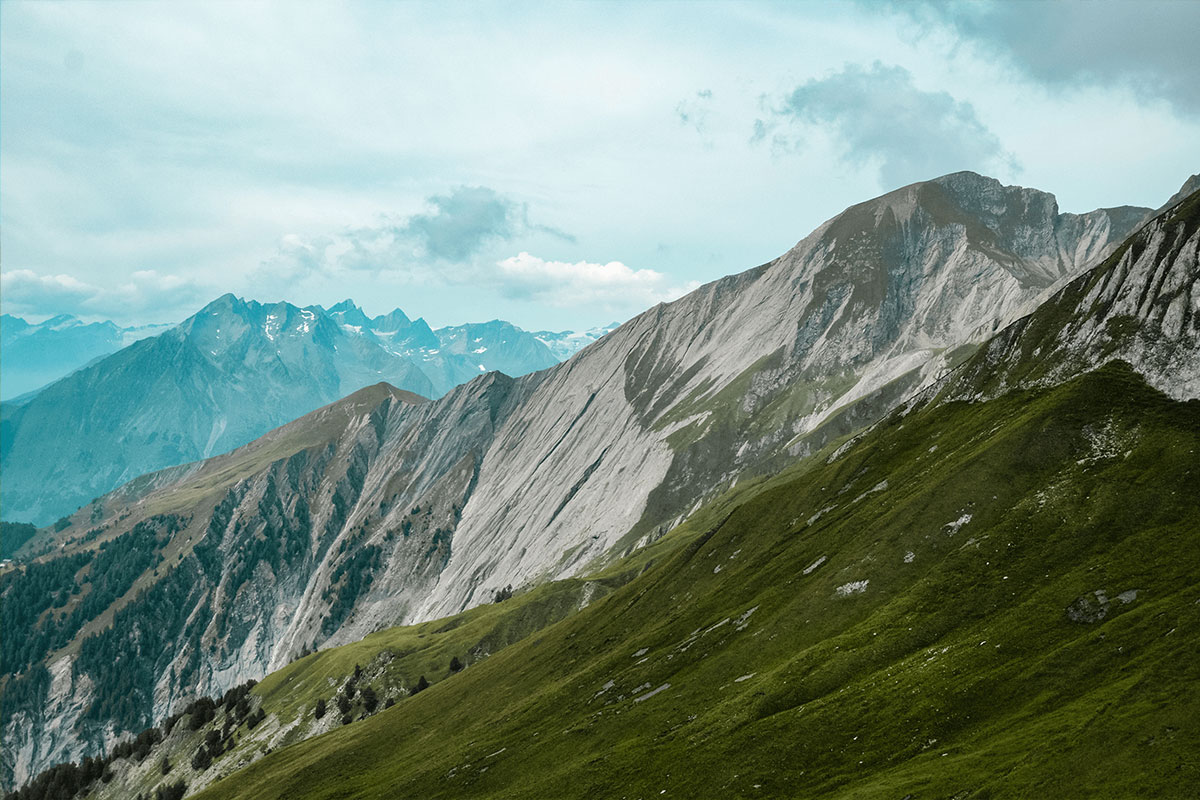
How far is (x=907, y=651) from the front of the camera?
60.3 metres

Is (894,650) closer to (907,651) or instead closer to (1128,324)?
(907,651)

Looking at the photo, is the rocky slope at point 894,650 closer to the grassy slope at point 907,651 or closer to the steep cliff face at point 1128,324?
the grassy slope at point 907,651

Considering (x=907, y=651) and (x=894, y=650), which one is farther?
(x=894, y=650)

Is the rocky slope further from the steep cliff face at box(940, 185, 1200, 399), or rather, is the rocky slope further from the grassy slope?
the steep cliff face at box(940, 185, 1200, 399)

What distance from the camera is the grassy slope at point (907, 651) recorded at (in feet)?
142

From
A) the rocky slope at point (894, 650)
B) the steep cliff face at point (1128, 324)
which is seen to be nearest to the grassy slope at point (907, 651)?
the rocky slope at point (894, 650)

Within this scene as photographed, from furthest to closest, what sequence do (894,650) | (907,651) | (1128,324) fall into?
(1128,324) < (894,650) < (907,651)

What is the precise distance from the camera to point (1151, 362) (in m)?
78.2

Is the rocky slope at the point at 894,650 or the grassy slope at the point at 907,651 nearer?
the grassy slope at the point at 907,651

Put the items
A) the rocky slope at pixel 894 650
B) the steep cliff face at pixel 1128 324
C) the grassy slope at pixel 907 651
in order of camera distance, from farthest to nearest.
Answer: the steep cliff face at pixel 1128 324, the rocky slope at pixel 894 650, the grassy slope at pixel 907 651

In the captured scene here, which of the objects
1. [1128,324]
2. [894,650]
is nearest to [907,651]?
[894,650]

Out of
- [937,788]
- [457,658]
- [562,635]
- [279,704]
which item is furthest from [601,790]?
[279,704]

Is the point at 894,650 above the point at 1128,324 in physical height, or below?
below

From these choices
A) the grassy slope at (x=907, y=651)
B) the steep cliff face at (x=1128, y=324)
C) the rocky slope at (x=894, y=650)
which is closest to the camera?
the grassy slope at (x=907, y=651)
